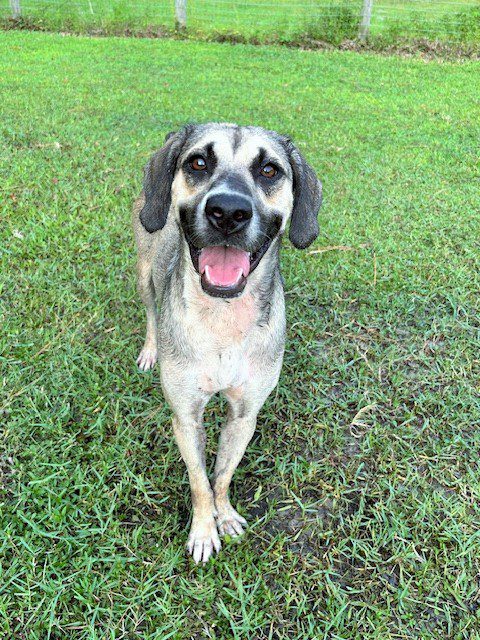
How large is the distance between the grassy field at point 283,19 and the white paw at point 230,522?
13657 millimetres

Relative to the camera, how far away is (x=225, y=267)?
2111mm

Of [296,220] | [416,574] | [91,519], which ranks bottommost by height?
[416,574]

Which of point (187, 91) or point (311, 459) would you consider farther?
point (187, 91)

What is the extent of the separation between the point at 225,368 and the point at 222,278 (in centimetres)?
42

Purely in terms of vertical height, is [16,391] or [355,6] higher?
[355,6]

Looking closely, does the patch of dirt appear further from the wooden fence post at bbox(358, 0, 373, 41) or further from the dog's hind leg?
the dog's hind leg

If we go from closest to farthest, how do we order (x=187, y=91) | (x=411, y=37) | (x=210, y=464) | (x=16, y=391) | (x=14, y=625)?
(x=14, y=625) < (x=210, y=464) < (x=16, y=391) < (x=187, y=91) < (x=411, y=37)

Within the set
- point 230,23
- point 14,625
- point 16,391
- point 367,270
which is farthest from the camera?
point 230,23

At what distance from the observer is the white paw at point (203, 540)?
7.89 ft

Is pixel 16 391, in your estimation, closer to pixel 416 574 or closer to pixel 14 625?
pixel 14 625

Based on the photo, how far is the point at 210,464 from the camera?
2.87m

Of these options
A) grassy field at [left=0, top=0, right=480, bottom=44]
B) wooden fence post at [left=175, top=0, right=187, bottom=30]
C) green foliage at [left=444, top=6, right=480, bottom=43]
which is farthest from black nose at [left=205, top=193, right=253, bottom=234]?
wooden fence post at [left=175, top=0, right=187, bottom=30]

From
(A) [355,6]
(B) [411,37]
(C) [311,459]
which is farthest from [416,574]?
(A) [355,6]

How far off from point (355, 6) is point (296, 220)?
46.4 feet
